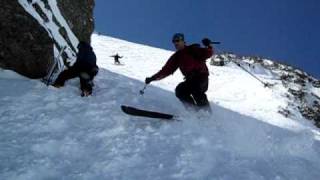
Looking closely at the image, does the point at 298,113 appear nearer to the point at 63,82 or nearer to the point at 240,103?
the point at 240,103

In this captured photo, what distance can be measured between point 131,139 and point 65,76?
3.92m

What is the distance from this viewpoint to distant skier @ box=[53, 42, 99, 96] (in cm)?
1172

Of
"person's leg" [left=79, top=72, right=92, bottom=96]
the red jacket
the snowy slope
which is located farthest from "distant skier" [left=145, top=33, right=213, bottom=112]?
"person's leg" [left=79, top=72, right=92, bottom=96]

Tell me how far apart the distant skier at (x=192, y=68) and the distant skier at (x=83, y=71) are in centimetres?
176

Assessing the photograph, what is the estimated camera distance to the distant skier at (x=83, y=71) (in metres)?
11.7

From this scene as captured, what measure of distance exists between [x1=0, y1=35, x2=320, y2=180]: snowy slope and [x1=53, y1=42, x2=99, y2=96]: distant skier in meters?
0.27

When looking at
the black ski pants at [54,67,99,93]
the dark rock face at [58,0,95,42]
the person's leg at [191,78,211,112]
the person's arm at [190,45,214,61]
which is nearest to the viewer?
the person's arm at [190,45,214,61]

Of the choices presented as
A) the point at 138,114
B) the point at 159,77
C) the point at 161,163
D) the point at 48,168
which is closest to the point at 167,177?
the point at 161,163

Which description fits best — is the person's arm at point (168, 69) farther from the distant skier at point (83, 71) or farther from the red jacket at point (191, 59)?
the distant skier at point (83, 71)

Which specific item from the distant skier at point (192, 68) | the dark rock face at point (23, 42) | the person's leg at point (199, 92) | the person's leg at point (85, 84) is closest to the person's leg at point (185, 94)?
the distant skier at point (192, 68)

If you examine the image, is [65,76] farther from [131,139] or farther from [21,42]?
[131,139]

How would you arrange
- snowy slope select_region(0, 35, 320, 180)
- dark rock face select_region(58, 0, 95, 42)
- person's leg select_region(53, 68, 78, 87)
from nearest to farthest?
snowy slope select_region(0, 35, 320, 180), person's leg select_region(53, 68, 78, 87), dark rock face select_region(58, 0, 95, 42)

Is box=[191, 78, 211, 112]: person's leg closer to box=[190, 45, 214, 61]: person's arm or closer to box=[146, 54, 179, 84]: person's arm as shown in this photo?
box=[190, 45, 214, 61]: person's arm

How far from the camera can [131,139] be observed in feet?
28.8
